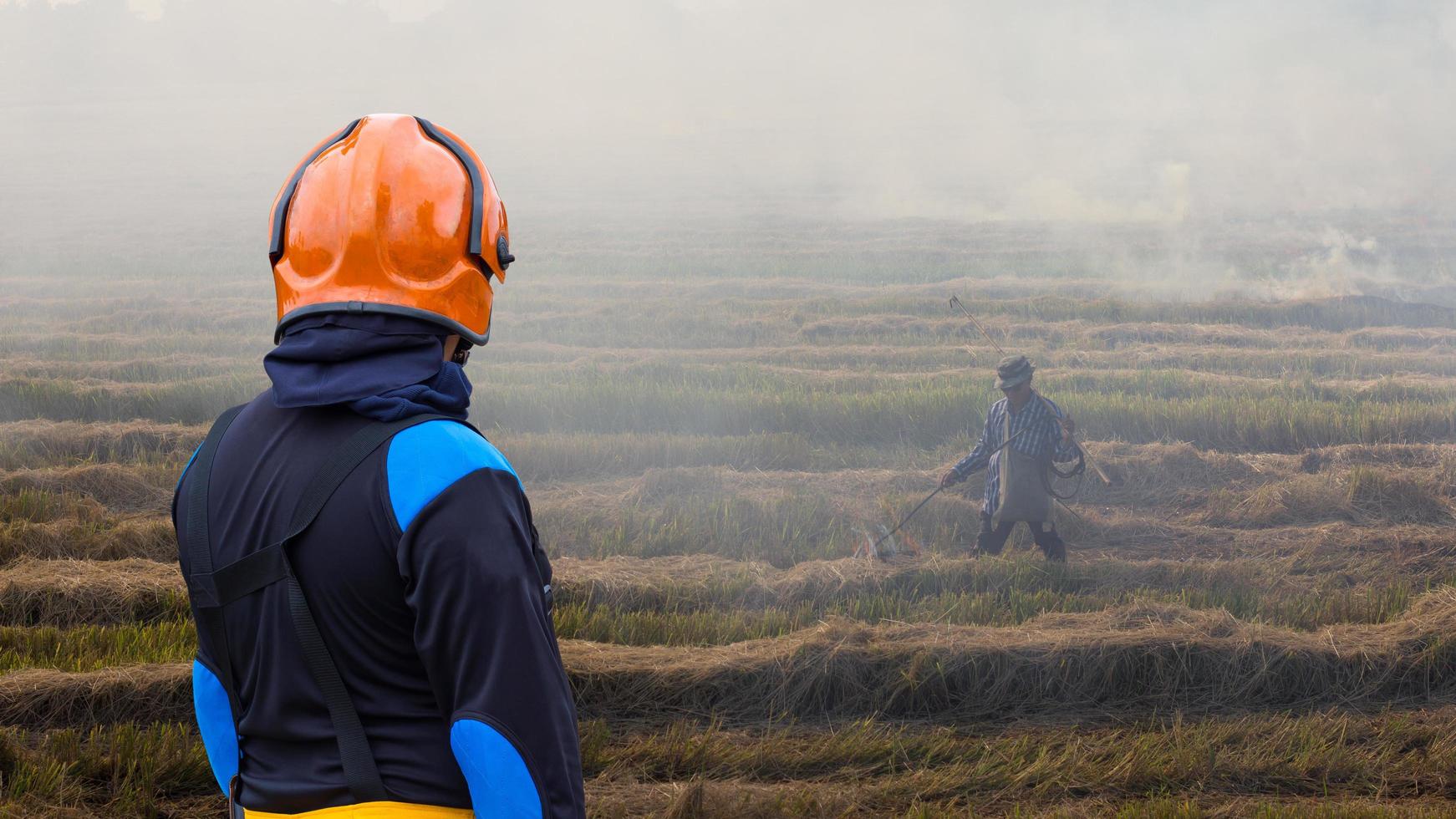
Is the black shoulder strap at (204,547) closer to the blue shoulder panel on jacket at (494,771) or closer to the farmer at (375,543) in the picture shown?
the farmer at (375,543)

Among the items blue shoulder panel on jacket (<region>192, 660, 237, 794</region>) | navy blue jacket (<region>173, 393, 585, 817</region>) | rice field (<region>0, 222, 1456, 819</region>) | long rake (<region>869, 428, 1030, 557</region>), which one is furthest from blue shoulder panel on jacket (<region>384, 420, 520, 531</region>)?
long rake (<region>869, 428, 1030, 557</region>)

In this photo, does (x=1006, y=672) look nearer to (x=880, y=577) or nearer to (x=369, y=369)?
(x=880, y=577)

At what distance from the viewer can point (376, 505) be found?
4.52ft

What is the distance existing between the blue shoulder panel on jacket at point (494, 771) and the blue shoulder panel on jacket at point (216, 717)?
1.54 feet

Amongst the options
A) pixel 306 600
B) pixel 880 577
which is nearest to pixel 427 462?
pixel 306 600

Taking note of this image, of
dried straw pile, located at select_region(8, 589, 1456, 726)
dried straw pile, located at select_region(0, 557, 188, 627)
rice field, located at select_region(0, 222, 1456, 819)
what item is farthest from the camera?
dried straw pile, located at select_region(0, 557, 188, 627)

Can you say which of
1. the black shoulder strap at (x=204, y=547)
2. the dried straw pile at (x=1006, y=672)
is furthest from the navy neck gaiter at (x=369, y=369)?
the dried straw pile at (x=1006, y=672)

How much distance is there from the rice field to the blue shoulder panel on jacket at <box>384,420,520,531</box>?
258cm

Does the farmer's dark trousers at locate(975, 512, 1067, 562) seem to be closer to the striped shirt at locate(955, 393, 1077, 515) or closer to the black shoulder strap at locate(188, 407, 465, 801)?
the striped shirt at locate(955, 393, 1077, 515)

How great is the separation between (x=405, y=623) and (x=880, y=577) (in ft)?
15.6

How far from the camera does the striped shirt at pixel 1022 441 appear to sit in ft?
21.4

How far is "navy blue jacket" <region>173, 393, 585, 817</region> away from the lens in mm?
1336

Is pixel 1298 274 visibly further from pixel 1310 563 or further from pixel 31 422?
pixel 31 422

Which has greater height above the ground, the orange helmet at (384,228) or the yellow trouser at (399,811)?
the orange helmet at (384,228)
